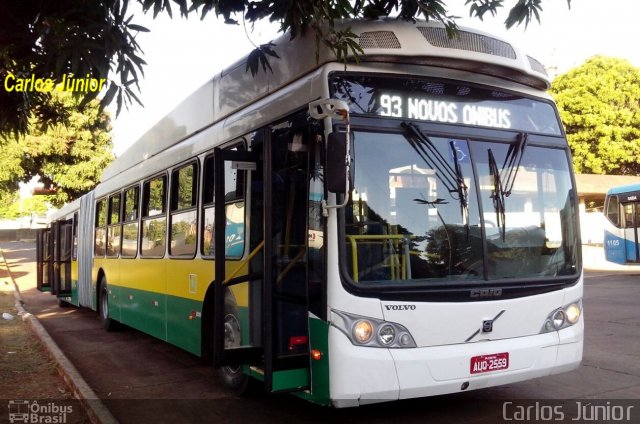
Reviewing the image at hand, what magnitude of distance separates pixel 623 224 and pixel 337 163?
2054 centimetres

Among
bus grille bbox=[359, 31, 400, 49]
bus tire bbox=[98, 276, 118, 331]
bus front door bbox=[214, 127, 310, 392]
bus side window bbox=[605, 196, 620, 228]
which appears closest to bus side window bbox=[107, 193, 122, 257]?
bus tire bbox=[98, 276, 118, 331]

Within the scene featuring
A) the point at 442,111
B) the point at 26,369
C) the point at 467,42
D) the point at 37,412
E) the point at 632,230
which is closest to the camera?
the point at 442,111

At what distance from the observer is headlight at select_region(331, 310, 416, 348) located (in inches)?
174

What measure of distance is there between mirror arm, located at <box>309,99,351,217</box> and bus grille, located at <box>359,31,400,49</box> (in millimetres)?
655

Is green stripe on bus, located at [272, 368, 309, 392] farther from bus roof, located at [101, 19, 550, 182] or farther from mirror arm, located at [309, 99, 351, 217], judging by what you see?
bus roof, located at [101, 19, 550, 182]

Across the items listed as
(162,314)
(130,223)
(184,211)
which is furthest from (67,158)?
(184,211)

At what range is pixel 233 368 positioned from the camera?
6422 mm

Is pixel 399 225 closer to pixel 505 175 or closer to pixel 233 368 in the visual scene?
pixel 505 175

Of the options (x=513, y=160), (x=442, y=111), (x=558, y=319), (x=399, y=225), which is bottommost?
(x=558, y=319)

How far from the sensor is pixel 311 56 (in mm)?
5027

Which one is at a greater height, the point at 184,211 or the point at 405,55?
the point at 405,55

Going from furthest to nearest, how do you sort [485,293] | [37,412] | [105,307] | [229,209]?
[105,307] → [229,209] → [37,412] → [485,293]

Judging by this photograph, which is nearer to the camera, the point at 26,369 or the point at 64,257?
the point at 26,369

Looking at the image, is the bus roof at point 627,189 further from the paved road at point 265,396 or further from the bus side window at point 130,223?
the bus side window at point 130,223
